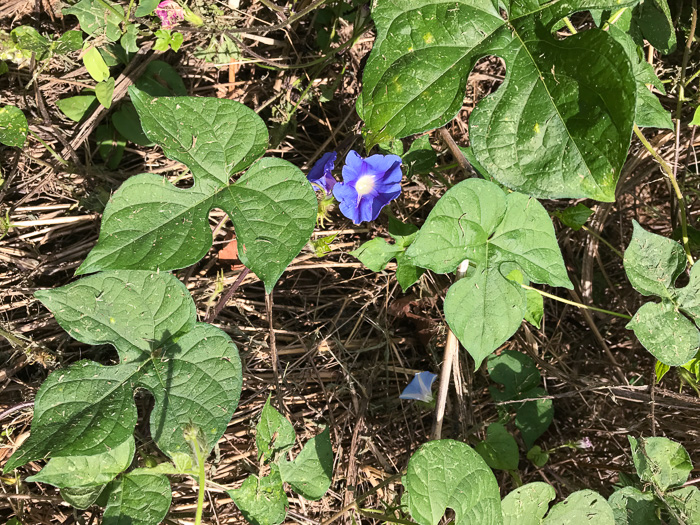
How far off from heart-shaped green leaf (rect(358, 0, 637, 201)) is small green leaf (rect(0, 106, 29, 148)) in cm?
144

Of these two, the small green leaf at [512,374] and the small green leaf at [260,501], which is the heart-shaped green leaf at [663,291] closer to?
the small green leaf at [512,374]

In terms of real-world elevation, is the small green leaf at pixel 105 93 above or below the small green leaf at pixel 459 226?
above

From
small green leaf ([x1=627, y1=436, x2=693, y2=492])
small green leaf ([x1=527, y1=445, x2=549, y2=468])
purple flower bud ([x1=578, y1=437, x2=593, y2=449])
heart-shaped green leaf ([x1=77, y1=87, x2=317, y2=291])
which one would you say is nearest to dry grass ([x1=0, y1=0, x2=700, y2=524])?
purple flower bud ([x1=578, y1=437, x2=593, y2=449])

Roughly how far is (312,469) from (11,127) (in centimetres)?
174

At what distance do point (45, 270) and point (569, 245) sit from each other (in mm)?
2417

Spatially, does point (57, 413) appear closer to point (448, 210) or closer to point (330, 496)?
point (330, 496)

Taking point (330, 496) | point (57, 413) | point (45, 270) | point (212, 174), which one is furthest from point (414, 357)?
point (45, 270)

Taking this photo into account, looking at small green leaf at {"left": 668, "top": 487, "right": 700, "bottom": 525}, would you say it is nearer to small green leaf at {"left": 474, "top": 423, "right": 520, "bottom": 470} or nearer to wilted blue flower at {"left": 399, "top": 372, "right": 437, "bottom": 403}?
small green leaf at {"left": 474, "top": 423, "right": 520, "bottom": 470}

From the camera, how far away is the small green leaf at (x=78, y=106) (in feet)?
8.02

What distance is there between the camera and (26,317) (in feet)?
7.66

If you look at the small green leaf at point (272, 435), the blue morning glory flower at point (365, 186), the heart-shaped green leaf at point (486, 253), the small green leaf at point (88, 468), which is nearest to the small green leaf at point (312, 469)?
the small green leaf at point (272, 435)

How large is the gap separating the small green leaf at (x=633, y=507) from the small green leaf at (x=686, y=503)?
6 cm

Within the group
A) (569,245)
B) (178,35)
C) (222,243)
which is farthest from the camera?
(569,245)

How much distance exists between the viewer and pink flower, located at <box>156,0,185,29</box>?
222cm
